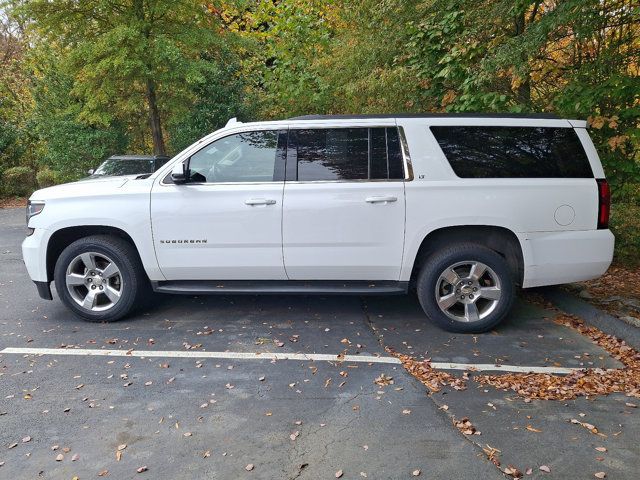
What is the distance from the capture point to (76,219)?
5023 millimetres

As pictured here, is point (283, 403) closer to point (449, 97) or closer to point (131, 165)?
point (449, 97)

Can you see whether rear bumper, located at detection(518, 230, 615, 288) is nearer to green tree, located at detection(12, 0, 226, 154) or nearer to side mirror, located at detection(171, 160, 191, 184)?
side mirror, located at detection(171, 160, 191, 184)

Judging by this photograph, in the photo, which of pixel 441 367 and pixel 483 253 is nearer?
pixel 441 367

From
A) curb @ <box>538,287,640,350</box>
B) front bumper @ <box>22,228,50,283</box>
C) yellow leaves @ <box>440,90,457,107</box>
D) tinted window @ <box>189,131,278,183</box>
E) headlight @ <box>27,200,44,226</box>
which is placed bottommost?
curb @ <box>538,287,640,350</box>

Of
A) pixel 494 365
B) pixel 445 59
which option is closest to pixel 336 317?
pixel 494 365

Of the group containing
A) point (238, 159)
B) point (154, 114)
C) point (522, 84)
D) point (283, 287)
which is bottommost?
point (283, 287)

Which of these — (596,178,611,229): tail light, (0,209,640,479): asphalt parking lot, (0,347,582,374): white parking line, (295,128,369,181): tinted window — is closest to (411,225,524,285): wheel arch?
(0,209,640,479): asphalt parking lot

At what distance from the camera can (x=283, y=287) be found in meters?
4.99

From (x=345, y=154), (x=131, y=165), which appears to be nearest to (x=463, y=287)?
(x=345, y=154)

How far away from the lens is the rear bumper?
186 inches

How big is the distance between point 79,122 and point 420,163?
14.1 m

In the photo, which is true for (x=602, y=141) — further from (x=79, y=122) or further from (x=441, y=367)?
(x=79, y=122)

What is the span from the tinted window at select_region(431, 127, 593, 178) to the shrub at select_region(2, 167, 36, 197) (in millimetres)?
18814

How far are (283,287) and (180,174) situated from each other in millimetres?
1433
